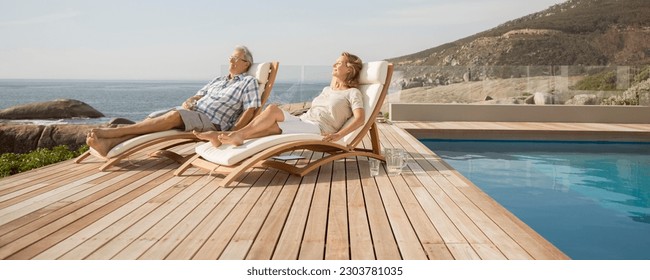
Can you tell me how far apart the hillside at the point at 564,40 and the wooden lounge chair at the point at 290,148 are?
25.4 m

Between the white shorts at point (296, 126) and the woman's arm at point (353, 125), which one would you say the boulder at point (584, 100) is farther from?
the white shorts at point (296, 126)

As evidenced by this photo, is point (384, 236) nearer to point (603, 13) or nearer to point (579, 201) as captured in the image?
point (579, 201)

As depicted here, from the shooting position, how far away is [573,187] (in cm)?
567

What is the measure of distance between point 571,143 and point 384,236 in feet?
24.8

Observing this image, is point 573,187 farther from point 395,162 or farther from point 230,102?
point 230,102

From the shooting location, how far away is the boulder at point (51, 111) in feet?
87.6

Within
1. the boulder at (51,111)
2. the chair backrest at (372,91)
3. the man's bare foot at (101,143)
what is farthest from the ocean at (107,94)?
the chair backrest at (372,91)

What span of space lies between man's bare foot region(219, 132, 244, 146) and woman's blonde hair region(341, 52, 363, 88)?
129 centimetres

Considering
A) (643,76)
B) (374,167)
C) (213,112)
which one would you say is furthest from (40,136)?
(643,76)

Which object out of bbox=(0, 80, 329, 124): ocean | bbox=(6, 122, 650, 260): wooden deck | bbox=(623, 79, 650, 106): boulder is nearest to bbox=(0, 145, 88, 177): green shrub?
bbox=(6, 122, 650, 260): wooden deck

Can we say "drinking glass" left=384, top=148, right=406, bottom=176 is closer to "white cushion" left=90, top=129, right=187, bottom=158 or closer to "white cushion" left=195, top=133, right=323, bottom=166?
"white cushion" left=195, top=133, right=323, bottom=166

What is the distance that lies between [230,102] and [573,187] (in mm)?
3353

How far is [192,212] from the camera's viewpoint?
3.13m

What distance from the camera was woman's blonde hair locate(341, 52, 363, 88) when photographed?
5.12m
